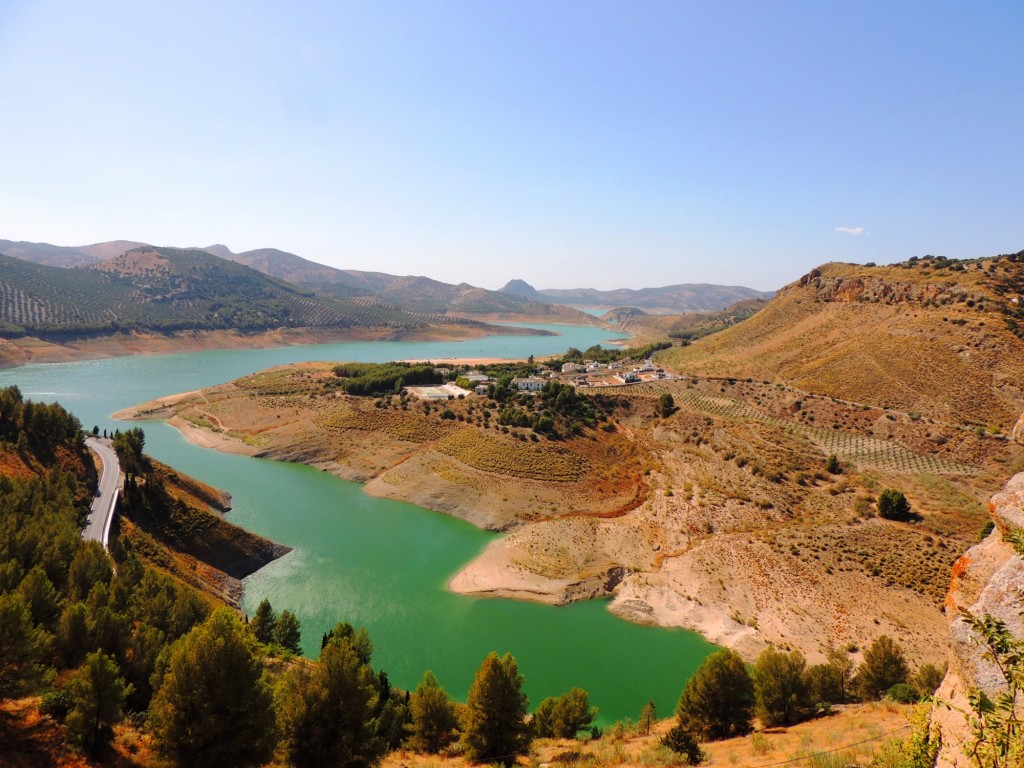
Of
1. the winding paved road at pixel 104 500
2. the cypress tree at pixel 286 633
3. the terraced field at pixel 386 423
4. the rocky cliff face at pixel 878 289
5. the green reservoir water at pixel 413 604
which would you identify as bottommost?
the green reservoir water at pixel 413 604

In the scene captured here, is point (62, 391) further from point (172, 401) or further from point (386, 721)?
point (386, 721)

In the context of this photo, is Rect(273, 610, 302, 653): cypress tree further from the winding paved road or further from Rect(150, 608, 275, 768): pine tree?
Rect(150, 608, 275, 768): pine tree

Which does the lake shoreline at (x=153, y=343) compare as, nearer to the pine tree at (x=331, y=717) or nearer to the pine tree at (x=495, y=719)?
the pine tree at (x=331, y=717)

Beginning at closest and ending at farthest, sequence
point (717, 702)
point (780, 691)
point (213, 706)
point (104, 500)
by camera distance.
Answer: point (213, 706), point (717, 702), point (780, 691), point (104, 500)

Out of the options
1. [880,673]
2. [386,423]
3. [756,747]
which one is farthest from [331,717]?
[386,423]

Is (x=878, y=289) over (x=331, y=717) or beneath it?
over

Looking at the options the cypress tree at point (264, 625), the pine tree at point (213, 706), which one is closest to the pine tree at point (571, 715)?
the pine tree at point (213, 706)

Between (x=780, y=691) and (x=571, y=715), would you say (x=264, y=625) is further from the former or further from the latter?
(x=780, y=691)
